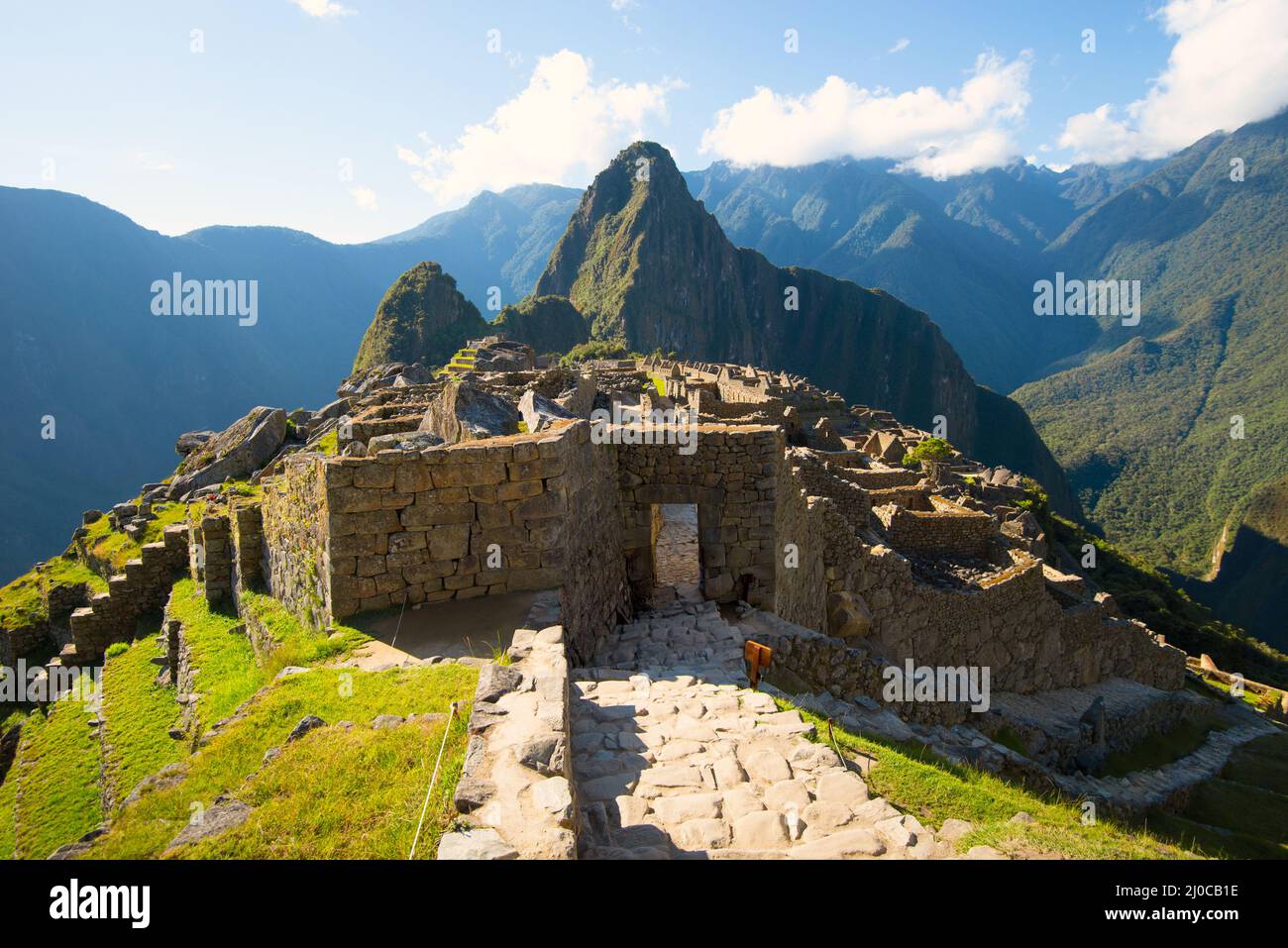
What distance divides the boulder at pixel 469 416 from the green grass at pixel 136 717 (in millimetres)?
5024

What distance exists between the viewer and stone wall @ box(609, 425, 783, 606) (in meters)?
9.23

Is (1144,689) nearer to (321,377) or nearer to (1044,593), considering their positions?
(1044,593)

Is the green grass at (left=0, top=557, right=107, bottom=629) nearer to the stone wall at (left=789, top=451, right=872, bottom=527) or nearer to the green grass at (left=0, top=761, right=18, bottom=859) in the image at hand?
the green grass at (left=0, top=761, right=18, bottom=859)

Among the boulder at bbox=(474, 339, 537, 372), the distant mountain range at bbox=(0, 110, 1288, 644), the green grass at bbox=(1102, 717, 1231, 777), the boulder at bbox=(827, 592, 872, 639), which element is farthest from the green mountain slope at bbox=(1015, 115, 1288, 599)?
the boulder at bbox=(827, 592, 872, 639)

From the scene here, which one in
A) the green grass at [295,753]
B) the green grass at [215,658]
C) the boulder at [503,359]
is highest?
the boulder at [503,359]

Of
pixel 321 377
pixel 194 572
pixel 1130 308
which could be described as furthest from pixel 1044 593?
pixel 1130 308

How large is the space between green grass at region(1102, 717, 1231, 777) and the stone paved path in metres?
14.4

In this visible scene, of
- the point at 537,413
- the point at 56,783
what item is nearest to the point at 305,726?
the point at 537,413

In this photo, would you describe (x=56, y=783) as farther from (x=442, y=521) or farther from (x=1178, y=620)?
(x=1178, y=620)

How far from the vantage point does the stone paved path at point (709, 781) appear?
383 cm

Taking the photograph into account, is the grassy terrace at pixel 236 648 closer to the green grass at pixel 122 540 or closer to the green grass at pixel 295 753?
the green grass at pixel 295 753

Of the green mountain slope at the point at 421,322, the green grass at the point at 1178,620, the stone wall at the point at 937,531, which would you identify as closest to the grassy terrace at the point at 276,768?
the stone wall at the point at 937,531

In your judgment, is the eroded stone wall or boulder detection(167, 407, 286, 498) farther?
boulder detection(167, 407, 286, 498)

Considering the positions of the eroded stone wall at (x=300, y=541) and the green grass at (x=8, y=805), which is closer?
the eroded stone wall at (x=300, y=541)
